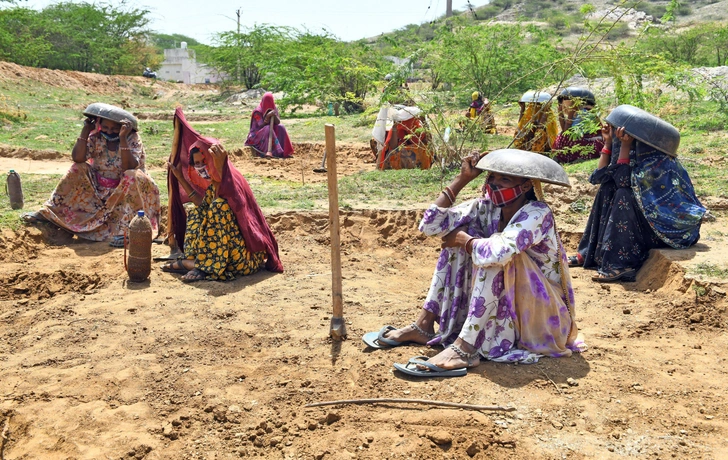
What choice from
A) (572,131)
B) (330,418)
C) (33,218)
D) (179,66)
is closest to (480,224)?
(330,418)

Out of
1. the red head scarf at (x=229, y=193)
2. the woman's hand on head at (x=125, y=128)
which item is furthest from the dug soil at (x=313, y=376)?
the woman's hand on head at (x=125, y=128)

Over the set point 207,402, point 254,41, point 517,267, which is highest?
point 254,41

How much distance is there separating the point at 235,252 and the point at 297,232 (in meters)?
1.59

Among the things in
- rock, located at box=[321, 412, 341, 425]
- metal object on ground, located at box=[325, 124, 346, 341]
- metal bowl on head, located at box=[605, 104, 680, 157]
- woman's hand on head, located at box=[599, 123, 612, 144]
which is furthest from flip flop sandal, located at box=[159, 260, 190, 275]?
metal bowl on head, located at box=[605, 104, 680, 157]

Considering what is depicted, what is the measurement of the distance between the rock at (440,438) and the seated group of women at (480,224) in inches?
22.9

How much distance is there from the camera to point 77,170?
279 inches

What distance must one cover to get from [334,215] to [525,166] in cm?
119

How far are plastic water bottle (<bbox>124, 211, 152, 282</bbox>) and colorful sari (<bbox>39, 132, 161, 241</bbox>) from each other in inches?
51.6

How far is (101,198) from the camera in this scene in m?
7.14

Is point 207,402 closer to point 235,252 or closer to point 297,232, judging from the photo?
point 235,252

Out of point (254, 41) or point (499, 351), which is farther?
point (254, 41)

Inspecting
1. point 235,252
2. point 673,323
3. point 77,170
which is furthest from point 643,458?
point 77,170

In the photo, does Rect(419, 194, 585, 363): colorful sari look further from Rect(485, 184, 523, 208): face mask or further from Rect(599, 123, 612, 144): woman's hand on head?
Rect(599, 123, 612, 144): woman's hand on head

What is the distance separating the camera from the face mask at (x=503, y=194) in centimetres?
387
